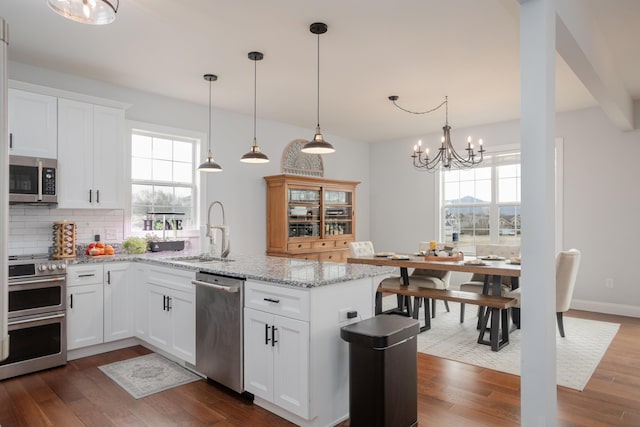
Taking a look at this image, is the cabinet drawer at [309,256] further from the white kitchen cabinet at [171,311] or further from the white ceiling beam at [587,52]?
the white ceiling beam at [587,52]

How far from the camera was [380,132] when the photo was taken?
6941 mm

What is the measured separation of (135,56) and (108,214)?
174 cm

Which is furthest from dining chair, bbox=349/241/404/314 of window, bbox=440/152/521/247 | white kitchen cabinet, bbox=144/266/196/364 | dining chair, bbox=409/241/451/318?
white kitchen cabinet, bbox=144/266/196/364

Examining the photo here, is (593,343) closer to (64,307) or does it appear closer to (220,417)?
(220,417)

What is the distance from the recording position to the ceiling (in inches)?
115

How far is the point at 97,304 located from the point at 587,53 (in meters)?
4.53

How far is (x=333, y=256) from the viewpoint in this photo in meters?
6.45

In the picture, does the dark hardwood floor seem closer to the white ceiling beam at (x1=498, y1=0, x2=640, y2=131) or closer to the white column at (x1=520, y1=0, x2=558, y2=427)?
the white column at (x1=520, y1=0, x2=558, y2=427)

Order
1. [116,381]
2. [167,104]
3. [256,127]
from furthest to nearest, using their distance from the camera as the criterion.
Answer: [256,127] → [167,104] → [116,381]

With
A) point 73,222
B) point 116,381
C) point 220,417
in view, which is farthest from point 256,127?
point 220,417

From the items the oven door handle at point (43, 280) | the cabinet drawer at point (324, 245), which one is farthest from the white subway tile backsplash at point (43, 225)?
the cabinet drawer at point (324, 245)

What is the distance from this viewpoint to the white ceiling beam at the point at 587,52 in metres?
2.44

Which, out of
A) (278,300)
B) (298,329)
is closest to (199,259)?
(278,300)

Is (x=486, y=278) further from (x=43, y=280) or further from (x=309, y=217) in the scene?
(x=43, y=280)
